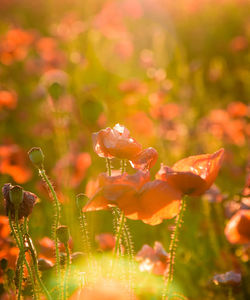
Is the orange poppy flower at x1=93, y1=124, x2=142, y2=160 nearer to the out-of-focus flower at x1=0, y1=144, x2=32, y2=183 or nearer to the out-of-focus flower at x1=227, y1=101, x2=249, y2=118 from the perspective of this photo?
the out-of-focus flower at x1=0, y1=144, x2=32, y2=183

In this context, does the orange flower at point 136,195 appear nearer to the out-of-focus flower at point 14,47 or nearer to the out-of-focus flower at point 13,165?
the out-of-focus flower at point 13,165

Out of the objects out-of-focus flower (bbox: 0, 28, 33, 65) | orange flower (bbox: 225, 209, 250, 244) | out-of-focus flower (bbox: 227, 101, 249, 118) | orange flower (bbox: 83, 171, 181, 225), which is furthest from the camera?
out-of-focus flower (bbox: 0, 28, 33, 65)

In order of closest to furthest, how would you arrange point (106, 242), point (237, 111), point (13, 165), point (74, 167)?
1. point (106, 242)
2. point (74, 167)
3. point (13, 165)
4. point (237, 111)

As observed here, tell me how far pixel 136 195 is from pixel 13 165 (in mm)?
1583

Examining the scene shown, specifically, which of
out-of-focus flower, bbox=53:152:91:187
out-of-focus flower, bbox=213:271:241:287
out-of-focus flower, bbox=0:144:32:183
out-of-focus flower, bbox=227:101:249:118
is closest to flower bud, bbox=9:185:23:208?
out-of-focus flower, bbox=213:271:241:287

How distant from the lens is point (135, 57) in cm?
465

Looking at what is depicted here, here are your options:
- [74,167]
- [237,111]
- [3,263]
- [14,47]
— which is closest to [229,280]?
[3,263]

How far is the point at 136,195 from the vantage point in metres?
0.81

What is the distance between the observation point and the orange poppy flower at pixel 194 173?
81cm

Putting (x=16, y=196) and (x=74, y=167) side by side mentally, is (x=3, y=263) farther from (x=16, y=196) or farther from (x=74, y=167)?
(x=74, y=167)

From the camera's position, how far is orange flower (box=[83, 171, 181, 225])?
784 mm

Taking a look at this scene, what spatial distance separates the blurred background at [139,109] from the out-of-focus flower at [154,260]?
141 millimetres

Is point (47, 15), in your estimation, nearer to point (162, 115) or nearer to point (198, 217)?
point (162, 115)

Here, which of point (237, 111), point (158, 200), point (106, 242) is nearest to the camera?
point (158, 200)
